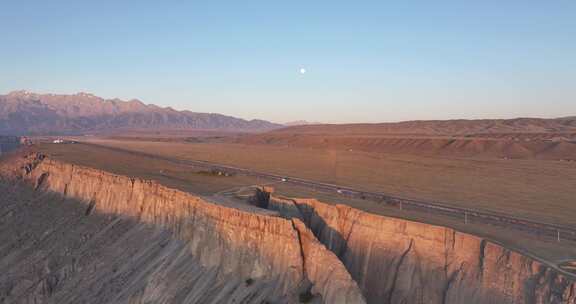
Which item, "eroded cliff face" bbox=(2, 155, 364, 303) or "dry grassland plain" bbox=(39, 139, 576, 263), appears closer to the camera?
"eroded cliff face" bbox=(2, 155, 364, 303)

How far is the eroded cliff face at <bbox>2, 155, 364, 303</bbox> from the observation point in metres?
22.8

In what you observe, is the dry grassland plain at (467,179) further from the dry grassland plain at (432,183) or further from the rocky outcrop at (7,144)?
the rocky outcrop at (7,144)

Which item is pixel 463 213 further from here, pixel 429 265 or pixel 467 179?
pixel 467 179

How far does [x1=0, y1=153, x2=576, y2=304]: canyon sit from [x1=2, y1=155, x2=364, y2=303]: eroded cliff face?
72 millimetres

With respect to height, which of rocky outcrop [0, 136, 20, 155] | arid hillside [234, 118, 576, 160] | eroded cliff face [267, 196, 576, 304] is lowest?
rocky outcrop [0, 136, 20, 155]

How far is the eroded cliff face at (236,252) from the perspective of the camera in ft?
74.6

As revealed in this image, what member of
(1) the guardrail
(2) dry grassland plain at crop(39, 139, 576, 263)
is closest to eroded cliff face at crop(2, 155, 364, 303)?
(2) dry grassland plain at crop(39, 139, 576, 263)

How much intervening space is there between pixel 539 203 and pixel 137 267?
112ft

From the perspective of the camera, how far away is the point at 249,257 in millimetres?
26000

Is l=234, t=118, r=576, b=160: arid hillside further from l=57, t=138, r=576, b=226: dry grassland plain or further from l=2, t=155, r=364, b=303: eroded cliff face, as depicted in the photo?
l=2, t=155, r=364, b=303: eroded cliff face

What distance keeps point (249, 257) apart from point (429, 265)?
10357 millimetres

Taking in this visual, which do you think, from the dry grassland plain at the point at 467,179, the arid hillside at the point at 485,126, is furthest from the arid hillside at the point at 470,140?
the dry grassland plain at the point at 467,179

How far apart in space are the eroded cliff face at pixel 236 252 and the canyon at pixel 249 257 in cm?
7

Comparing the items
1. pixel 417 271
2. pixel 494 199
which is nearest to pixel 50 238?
pixel 417 271
